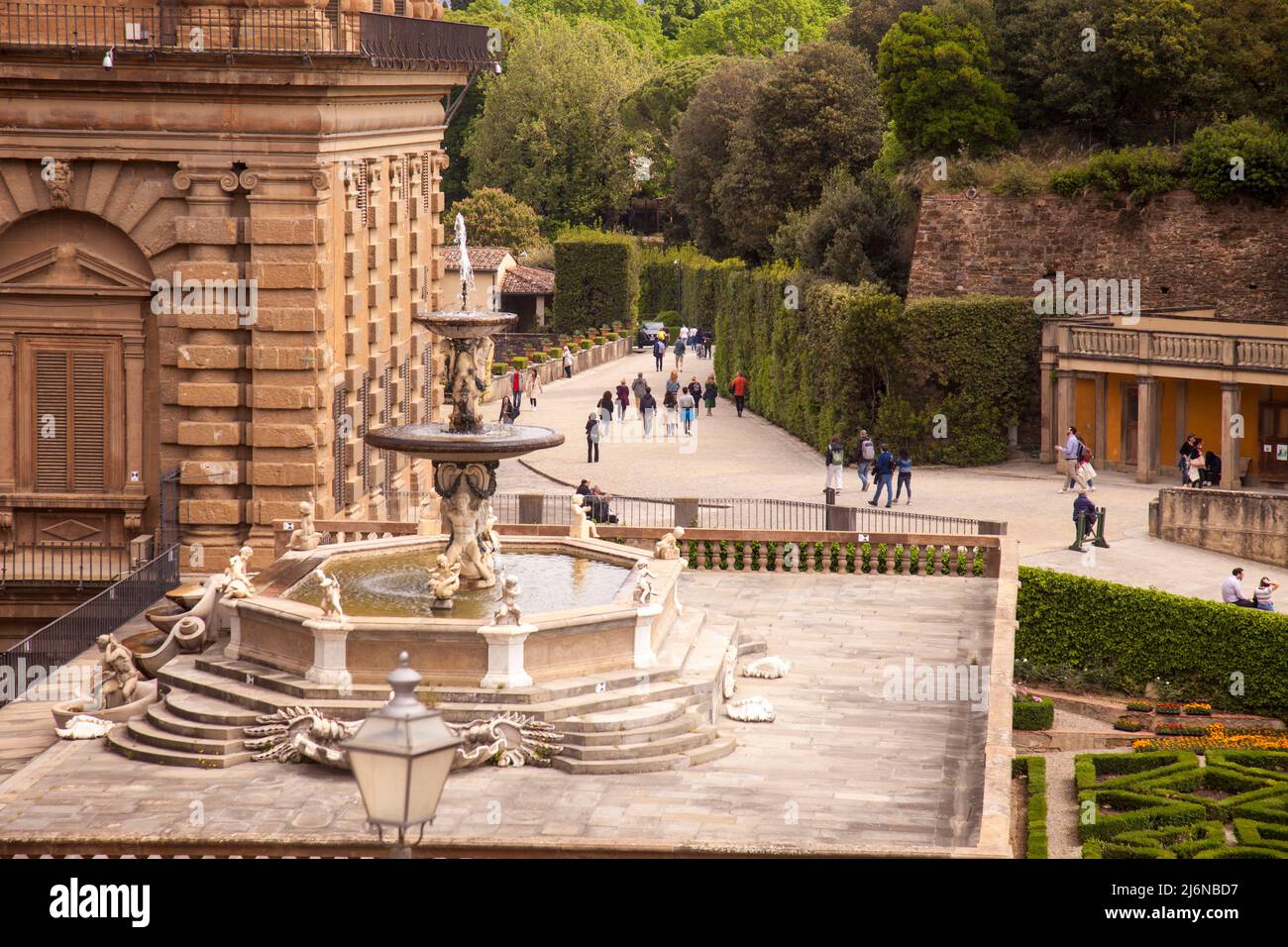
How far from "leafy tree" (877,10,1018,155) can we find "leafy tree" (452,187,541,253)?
125 ft

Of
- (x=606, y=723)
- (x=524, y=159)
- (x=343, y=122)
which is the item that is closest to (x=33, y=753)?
(x=606, y=723)

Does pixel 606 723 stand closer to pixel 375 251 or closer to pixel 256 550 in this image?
pixel 256 550

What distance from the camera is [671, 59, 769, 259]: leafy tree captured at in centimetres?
8419

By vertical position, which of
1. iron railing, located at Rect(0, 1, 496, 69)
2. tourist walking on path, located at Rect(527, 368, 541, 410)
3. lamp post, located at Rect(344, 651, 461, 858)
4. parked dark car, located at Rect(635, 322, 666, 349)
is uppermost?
iron railing, located at Rect(0, 1, 496, 69)

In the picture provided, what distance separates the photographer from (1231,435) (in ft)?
160

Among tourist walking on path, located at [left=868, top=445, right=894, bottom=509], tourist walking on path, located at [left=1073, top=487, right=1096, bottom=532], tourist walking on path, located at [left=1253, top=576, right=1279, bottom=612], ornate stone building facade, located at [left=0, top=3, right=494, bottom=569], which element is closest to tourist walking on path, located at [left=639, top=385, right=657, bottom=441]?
tourist walking on path, located at [left=868, top=445, right=894, bottom=509]

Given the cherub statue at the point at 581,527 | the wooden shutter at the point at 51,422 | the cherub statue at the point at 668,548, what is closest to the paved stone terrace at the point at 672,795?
the cherub statue at the point at 668,548

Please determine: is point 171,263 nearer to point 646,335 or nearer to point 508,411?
point 508,411

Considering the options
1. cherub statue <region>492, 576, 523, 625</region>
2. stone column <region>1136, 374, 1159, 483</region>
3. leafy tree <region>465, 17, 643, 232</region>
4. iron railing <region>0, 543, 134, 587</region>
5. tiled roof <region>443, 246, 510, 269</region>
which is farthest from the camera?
leafy tree <region>465, 17, 643, 232</region>

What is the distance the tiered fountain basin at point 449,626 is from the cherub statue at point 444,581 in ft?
0.69

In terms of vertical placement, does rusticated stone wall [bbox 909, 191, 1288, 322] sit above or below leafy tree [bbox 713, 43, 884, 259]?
below

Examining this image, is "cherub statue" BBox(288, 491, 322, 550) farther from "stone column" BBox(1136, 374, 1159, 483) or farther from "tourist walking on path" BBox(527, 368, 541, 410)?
"tourist walking on path" BBox(527, 368, 541, 410)

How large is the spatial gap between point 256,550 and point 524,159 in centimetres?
7308

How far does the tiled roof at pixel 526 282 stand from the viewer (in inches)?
3649
